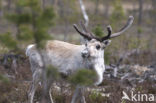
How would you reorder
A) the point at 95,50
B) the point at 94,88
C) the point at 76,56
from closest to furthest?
the point at 95,50 < the point at 76,56 < the point at 94,88

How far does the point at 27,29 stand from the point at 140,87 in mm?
4544

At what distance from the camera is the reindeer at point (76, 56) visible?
16.4 feet

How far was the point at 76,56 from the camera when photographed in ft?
18.0

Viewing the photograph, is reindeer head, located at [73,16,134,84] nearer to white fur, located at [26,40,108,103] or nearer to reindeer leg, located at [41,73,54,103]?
white fur, located at [26,40,108,103]

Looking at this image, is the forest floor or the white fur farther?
the forest floor

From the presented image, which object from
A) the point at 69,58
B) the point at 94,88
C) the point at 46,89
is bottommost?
the point at 94,88

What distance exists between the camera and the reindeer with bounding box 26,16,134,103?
16.4 ft

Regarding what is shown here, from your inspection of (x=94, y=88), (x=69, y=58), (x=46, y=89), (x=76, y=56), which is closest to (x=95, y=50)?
(x=76, y=56)

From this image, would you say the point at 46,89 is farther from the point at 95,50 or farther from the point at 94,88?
the point at 94,88

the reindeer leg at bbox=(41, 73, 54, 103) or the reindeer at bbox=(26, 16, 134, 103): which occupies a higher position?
the reindeer at bbox=(26, 16, 134, 103)

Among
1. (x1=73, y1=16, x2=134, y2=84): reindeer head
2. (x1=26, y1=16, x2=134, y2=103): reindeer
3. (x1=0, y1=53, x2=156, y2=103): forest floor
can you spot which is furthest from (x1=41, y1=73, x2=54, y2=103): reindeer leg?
(x1=73, y1=16, x2=134, y2=84): reindeer head

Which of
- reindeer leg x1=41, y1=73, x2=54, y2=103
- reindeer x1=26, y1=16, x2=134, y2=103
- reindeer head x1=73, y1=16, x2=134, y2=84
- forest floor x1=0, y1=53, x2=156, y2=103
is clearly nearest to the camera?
reindeer leg x1=41, y1=73, x2=54, y2=103

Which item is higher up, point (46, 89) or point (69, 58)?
point (69, 58)

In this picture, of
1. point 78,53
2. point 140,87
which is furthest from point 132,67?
point 78,53
